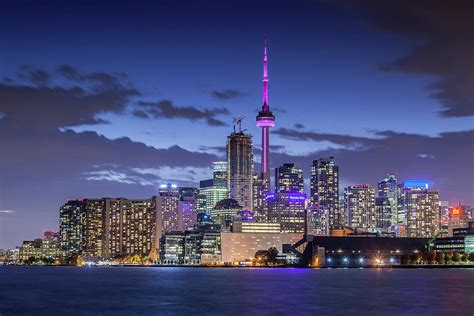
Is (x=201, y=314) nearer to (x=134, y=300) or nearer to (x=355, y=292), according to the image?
(x=134, y=300)

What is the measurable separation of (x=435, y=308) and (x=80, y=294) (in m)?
57.7

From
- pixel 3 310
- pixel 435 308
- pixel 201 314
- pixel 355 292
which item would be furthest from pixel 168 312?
pixel 355 292

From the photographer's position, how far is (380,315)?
87.7m

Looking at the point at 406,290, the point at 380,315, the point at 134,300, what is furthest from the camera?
the point at 406,290

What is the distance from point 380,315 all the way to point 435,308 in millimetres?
10841

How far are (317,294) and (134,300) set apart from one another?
2831cm

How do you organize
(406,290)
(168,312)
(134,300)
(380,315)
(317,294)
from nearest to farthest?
(380,315) → (168,312) → (134,300) → (317,294) → (406,290)

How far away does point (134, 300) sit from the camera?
111062 millimetres

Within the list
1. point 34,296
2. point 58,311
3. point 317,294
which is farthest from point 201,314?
point 34,296

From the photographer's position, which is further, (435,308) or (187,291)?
(187,291)

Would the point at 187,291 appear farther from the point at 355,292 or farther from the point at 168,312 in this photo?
the point at 168,312

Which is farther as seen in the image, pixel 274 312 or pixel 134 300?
pixel 134 300

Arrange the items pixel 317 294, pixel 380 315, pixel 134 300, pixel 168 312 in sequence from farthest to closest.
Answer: pixel 317 294, pixel 134 300, pixel 168 312, pixel 380 315

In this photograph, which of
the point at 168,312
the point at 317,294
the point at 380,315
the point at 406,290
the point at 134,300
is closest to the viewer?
the point at 380,315
